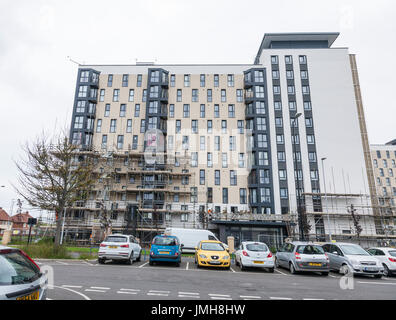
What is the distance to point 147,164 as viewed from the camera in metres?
40.2

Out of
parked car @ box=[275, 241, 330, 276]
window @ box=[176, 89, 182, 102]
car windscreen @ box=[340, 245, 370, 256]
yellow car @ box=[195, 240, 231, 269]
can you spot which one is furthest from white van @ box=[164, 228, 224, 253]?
window @ box=[176, 89, 182, 102]

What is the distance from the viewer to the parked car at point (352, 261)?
39.1 feet

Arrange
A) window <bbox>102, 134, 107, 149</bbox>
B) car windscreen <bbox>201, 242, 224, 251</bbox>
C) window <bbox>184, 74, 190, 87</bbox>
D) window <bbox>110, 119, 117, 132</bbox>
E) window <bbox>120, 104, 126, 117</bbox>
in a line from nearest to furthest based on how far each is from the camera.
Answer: car windscreen <bbox>201, 242, 224, 251</bbox> → window <bbox>102, 134, 107, 149</bbox> → window <bbox>110, 119, 117, 132</bbox> → window <bbox>120, 104, 126, 117</bbox> → window <bbox>184, 74, 190, 87</bbox>

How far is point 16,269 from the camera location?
347 cm

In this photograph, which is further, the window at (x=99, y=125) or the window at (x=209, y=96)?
the window at (x=209, y=96)

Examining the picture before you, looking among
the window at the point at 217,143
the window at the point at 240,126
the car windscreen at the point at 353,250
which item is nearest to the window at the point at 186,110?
the window at the point at 217,143

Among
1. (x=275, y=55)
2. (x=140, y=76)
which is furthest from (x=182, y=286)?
(x=275, y=55)

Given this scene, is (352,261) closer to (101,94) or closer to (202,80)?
(202,80)

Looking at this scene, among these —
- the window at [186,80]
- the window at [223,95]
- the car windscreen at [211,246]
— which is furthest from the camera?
the window at [186,80]

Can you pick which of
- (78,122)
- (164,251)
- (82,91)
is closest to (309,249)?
(164,251)

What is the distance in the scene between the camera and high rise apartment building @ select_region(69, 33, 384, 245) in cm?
3851

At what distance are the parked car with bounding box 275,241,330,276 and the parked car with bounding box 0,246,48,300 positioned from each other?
11.4 meters

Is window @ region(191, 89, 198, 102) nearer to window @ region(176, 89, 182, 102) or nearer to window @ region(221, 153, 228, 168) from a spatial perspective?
window @ region(176, 89, 182, 102)

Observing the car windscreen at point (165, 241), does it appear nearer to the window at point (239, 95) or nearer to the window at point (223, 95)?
the window at point (223, 95)
